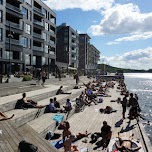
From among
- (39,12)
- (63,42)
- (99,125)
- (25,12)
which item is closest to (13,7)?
(25,12)

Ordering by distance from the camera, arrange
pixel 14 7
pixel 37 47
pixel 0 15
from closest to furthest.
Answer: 1. pixel 0 15
2. pixel 14 7
3. pixel 37 47

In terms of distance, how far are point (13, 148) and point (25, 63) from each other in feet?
172

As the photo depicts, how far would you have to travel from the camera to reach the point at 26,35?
6141 centimetres

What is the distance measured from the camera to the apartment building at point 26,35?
51.0 m

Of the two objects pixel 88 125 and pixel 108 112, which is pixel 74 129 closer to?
pixel 88 125

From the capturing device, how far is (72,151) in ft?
41.1

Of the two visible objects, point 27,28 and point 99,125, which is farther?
point 27,28

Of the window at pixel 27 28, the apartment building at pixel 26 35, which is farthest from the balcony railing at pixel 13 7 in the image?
the window at pixel 27 28

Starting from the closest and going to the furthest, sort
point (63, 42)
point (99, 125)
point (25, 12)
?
1. point (99, 125)
2. point (25, 12)
3. point (63, 42)

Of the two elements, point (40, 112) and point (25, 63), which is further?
point (25, 63)

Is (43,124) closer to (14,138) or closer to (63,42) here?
(14,138)

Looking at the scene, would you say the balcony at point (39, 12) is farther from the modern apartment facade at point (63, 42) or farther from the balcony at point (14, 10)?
the modern apartment facade at point (63, 42)

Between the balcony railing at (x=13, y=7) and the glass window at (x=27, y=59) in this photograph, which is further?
the glass window at (x=27, y=59)

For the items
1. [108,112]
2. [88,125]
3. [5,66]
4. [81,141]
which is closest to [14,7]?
[5,66]
